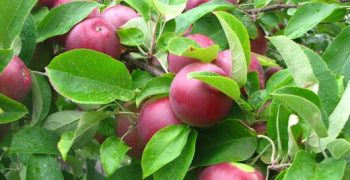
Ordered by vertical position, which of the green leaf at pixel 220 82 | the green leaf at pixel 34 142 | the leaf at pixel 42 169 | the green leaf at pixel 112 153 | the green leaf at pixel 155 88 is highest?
the green leaf at pixel 220 82

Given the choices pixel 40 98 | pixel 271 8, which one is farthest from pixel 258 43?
pixel 40 98

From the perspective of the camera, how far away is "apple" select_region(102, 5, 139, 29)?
934 mm

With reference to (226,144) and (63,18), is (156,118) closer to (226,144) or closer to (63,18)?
(226,144)

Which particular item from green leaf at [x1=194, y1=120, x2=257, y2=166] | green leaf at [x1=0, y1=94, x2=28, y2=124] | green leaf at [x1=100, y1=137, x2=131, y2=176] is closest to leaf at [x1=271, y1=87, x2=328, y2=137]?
green leaf at [x1=194, y1=120, x2=257, y2=166]

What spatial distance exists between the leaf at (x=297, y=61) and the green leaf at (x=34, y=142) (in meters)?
0.38

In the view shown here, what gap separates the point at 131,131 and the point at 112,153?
8 centimetres

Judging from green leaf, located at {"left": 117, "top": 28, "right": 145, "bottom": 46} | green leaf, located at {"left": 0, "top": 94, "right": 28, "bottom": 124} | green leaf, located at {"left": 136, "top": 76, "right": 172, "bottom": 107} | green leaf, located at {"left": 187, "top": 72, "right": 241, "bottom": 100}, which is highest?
green leaf, located at {"left": 187, "top": 72, "right": 241, "bottom": 100}

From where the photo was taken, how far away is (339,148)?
2.05 feet

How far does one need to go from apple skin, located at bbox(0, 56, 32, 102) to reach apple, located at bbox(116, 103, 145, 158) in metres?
0.16

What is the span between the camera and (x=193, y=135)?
0.73m

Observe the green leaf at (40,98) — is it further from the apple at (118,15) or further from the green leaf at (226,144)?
→ the green leaf at (226,144)

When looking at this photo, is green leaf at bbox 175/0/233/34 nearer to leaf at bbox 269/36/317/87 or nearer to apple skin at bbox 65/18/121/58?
apple skin at bbox 65/18/121/58

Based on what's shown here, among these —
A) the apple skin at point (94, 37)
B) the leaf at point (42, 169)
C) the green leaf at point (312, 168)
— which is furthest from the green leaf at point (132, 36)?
the green leaf at point (312, 168)

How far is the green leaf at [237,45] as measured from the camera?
70 centimetres
